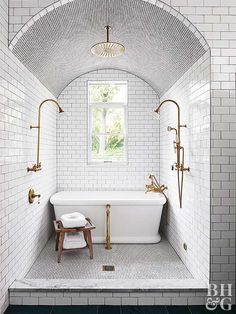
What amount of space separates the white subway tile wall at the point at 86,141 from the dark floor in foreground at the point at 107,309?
2.60 metres

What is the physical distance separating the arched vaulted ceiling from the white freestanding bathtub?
185 cm

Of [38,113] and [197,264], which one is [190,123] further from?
[38,113]

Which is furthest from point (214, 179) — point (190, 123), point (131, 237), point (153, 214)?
point (131, 237)

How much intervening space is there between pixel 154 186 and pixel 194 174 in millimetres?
1945

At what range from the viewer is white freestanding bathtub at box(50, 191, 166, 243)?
4074 mm

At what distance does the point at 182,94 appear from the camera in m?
3.54

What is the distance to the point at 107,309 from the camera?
8.55 feet

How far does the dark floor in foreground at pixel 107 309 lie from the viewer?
256 centimetres

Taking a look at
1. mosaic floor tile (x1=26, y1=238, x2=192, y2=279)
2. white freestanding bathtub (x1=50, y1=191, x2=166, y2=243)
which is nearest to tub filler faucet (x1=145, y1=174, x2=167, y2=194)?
white freestanding bathtub (x1=50, y1=191, x2=166, y2=243)

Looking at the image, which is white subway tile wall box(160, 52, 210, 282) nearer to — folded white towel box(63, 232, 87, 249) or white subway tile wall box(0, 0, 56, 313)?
folded white towel box(63, 232, 87, 249)

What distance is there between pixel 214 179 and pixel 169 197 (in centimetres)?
176

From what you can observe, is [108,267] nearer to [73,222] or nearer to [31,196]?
[73,222]

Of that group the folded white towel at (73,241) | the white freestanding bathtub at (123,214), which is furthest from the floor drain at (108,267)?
the white freestanding bathtub at (123,214)

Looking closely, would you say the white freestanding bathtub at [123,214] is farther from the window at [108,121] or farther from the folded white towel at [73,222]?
the window at [108,121]
